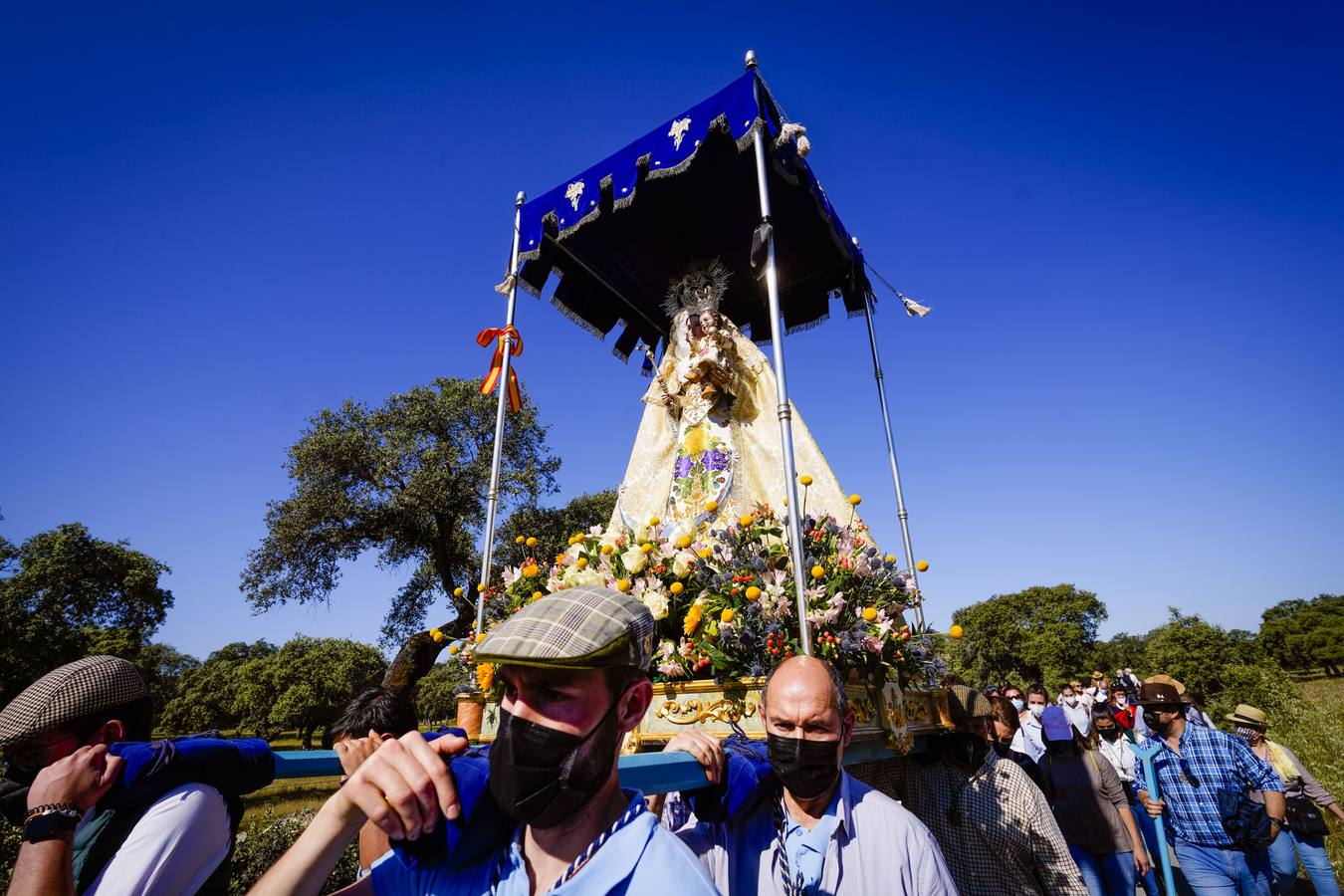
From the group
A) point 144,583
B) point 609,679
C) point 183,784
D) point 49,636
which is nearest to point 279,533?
point 49,636

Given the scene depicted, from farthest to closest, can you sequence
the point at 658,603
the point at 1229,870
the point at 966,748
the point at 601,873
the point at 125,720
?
the point at 1229,870, the point at 966,748, the point at 658,603, the point at 125,720, the point at 601,873

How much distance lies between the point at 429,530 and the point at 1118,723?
15773 mm

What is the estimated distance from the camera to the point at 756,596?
127 inches

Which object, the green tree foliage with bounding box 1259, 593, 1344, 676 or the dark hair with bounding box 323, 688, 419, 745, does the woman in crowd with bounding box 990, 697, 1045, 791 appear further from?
the green tree foliage with bounding box 1259, 593, 1344, 676

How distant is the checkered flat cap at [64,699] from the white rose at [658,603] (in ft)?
7.36

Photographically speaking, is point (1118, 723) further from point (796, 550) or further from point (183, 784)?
point (183, 784)

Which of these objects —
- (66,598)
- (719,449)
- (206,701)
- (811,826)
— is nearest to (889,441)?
(719,449)

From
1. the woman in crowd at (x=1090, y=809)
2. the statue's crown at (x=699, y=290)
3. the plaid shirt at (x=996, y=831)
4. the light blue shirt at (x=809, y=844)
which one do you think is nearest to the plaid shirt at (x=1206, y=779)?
the woman in crowd at (x=1090, y=809)

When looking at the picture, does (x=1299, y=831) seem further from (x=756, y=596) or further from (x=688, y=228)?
(x=688, y=228)

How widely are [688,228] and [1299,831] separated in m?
8.34

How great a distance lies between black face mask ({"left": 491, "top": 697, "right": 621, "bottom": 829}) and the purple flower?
16.9ft

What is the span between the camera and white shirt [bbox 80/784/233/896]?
5.37 feet

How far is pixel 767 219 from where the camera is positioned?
176 inches

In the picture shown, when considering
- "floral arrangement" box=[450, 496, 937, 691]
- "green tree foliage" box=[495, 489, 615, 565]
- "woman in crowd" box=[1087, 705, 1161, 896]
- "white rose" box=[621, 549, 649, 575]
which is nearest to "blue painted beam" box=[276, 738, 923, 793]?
"floral arrangement" box=[450, 496, 937, 691]
